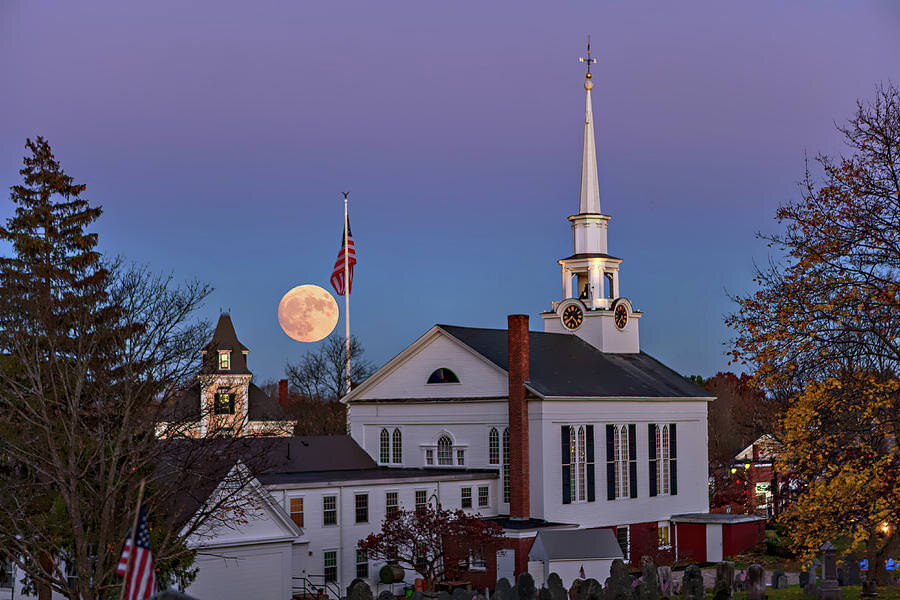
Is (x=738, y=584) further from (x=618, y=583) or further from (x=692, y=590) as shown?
(x=618, y=583)

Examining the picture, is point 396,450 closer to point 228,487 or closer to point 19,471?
point 228,487

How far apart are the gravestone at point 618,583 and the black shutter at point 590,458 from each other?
9.31 metres

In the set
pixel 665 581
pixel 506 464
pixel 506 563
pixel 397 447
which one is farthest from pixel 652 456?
pixel 665 581

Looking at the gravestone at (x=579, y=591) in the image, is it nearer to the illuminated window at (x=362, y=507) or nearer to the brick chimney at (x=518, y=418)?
the illuminated window at (x=362, y=507)

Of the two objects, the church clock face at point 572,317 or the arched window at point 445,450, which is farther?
the church clock face at point 572,317

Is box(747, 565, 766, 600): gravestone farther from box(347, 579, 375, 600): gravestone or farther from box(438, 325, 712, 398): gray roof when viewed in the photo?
box(438, 325, 712, 398): gray roof

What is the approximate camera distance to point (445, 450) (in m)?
54.3

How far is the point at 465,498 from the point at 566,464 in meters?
4.57

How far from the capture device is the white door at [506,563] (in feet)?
153

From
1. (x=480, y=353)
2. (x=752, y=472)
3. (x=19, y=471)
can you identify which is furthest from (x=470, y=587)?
(x=752, y=472)

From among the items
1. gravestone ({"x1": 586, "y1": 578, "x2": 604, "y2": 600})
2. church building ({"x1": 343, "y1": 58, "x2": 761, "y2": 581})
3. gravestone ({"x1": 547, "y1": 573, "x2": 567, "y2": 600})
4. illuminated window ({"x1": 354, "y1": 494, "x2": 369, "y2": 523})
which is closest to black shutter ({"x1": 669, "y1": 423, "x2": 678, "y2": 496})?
church building ({"x1": 343, "y1": 58, "x2": 761, "y2": 581})

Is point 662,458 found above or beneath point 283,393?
beneath

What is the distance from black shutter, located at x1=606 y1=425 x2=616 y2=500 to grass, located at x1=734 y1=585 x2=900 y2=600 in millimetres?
12601

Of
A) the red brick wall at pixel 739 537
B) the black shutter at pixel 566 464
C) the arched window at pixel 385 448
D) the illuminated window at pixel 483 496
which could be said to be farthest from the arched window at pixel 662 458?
the arched window at pixel 385 448
